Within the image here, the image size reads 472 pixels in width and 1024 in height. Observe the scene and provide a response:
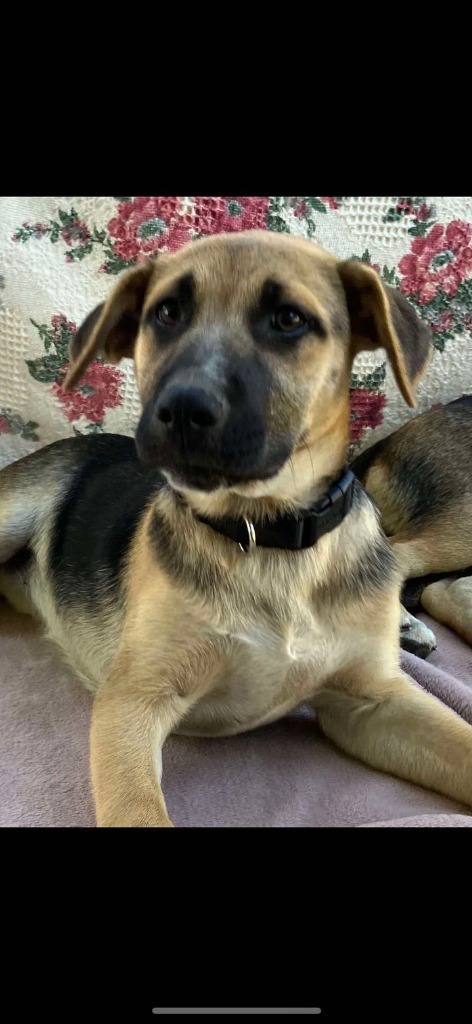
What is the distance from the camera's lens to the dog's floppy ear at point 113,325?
68.7 inches

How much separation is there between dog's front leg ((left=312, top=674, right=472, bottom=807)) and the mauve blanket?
0.03m

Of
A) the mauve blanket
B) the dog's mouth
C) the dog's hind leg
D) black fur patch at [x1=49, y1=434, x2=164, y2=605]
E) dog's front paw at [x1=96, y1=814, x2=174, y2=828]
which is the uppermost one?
the dog's mouth

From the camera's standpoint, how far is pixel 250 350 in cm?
151

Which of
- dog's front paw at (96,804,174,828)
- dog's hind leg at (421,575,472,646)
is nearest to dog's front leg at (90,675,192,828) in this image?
dog's front paw at (96,804,174,828)

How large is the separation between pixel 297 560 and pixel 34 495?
114 cm

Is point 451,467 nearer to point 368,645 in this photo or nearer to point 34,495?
point 368,645

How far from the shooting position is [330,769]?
5.87 ft

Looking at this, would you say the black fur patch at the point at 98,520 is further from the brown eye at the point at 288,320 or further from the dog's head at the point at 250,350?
the brown eye at the point at 288,320

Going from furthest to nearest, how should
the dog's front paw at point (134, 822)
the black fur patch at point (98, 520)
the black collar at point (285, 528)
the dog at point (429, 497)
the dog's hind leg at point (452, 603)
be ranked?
the dog at point (429, 497) < the dog's hind leg at point (452, 603) < the black fur patch at point (98, 520) < the black collar at point (285, 528) < the dog's front paw at point (134, 822)

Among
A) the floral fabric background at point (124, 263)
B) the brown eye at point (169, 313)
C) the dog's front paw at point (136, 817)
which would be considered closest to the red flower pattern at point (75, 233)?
the floral fabric background at point (124, 263)

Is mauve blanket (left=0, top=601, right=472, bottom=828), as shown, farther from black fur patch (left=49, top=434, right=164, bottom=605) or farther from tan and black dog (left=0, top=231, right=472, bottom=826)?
black fur patch (left=49, top=434, right=164, bottom=605)

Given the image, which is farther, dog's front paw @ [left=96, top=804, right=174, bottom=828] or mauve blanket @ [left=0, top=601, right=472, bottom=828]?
mauve blanket @ [left=0, top=601, right=472, bottom=828]

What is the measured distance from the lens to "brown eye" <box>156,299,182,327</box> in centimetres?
164

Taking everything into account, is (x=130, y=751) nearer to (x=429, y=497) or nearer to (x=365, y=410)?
(x=429, y=497)
